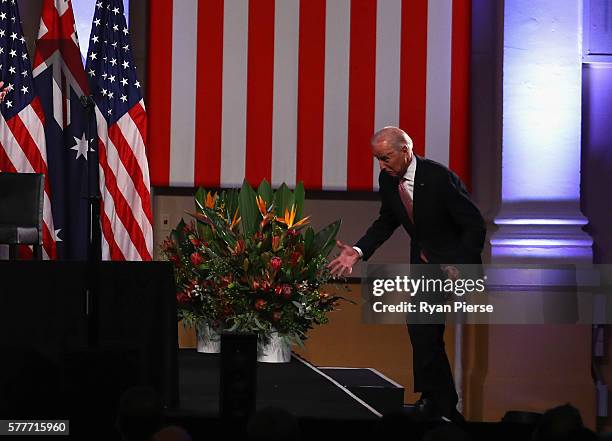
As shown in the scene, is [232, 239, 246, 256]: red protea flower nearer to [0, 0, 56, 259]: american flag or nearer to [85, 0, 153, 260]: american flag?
[85, 0, 153, 260]: american flag

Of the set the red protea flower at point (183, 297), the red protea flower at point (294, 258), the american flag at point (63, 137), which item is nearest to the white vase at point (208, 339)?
the red protea flower at point (183, 297)

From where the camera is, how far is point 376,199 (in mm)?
6738

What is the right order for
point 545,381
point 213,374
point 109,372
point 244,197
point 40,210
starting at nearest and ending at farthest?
1. point 109,372
2. point 213,374
3. point 244,197
4. point 40,210
5. point 545,381

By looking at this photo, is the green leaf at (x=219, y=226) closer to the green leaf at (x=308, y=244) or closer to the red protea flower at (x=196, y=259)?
the red protea flower at (x=196, y=259)

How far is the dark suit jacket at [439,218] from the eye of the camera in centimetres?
447

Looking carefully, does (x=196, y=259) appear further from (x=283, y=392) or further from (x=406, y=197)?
(x=283, y=392)

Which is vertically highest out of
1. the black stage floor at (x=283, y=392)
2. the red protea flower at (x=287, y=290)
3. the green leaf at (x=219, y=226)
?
the green leaf at (x=219, y=226)

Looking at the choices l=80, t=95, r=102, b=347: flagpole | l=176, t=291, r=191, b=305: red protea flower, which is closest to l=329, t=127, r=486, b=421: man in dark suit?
l=176, t=291, r=191, b=305: red protea flower

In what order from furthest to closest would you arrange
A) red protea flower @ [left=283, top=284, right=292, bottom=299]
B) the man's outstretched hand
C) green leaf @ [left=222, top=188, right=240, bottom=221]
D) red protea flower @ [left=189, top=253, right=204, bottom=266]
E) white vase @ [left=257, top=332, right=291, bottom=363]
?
green leaf @ [left=222, top=188, right=240, bottom=221] < red protea flower @ [left=189, top=253, right=204, bottom=266] < white vase @ [left=257, top=332, right=291, bottom=363] < red protea flower @ [left=283, top=284, right=292, bottom=299] < the man's outstretched hand

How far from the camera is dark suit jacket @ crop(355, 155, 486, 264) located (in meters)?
4.47

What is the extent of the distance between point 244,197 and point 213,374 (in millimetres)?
919

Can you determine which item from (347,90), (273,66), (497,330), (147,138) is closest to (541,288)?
(497,330)

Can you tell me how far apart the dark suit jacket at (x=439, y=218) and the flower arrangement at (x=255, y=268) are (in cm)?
30

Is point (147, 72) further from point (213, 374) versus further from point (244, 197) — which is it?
point (213, 374)
